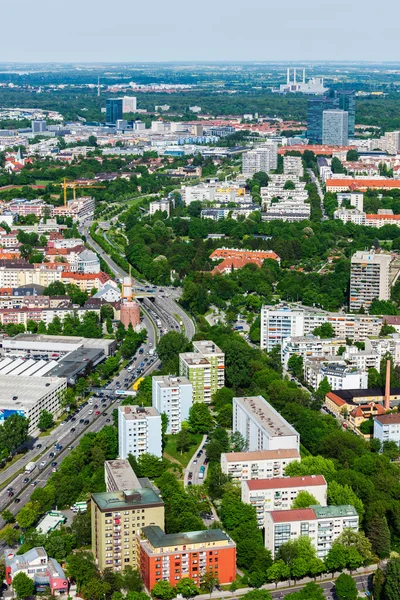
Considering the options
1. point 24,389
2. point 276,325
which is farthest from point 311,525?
point 276,325

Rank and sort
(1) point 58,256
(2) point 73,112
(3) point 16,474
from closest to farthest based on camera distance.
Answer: (3) point 16,474 → (1) point 58,256 → (2) point 73,112

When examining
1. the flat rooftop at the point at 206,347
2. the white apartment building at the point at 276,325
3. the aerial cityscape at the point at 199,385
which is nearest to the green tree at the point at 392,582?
the aerial cityscape at the point at 199,385

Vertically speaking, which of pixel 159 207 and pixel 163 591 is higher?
pixel 159 207

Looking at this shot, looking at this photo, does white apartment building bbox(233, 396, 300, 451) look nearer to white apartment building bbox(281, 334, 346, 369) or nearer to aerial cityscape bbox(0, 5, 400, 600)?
aerial cityscape bbox(0, 5, 400, 600)

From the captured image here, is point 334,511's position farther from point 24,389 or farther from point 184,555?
point 24,389

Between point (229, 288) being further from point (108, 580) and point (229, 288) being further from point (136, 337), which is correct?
point (108, 580)

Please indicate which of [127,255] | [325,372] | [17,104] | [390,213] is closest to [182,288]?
[127,255]

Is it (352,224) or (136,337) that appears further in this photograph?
(352,224)

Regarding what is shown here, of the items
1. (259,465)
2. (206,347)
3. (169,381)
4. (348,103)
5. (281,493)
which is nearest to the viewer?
(281,493)
